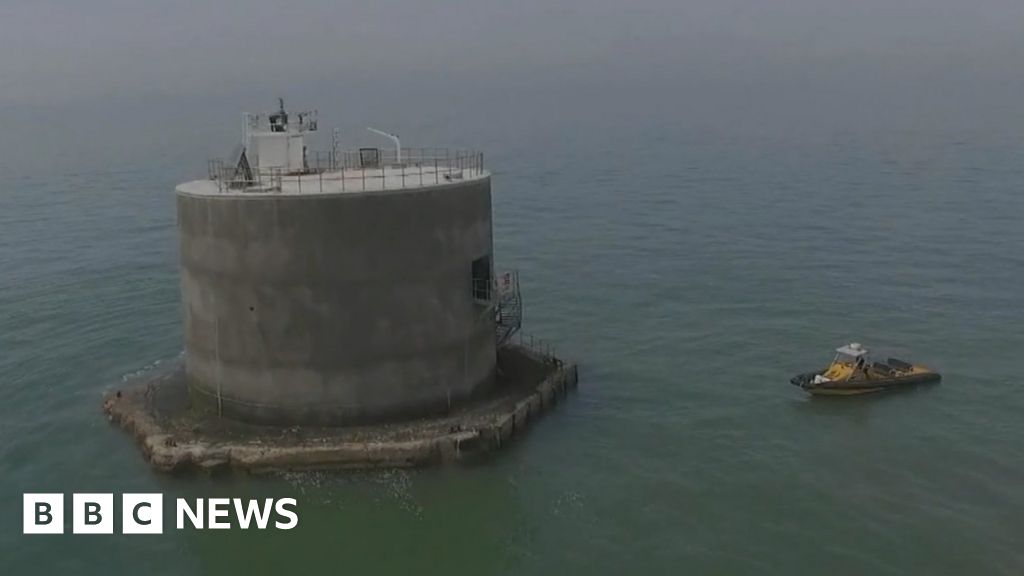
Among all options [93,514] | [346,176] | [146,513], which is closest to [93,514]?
[93,514]

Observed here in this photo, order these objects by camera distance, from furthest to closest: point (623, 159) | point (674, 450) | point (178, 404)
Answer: point (623, 159), point (178, 404), point (674, 450)

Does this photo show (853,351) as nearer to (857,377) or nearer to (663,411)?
(857,377)

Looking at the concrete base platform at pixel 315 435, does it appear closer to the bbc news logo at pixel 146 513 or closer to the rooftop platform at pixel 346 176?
the bbc news logo at pixel 146 513

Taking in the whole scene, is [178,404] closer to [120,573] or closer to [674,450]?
[120,573]

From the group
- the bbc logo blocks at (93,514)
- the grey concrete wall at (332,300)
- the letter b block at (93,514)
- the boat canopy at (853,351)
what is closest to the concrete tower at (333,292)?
the grey concrete wall at (332,300)

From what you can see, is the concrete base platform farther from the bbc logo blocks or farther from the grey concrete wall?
the bbc logo blocks

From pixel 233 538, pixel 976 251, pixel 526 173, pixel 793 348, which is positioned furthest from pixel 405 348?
pixel 526 173
